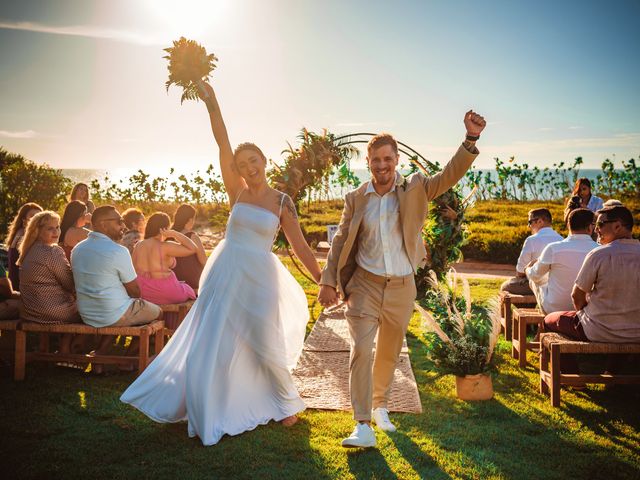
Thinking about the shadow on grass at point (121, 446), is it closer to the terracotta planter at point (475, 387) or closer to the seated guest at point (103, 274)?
the seated guest at point (103, 274)

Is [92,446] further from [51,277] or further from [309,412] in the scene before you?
[51,277]

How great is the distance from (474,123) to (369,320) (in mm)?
1648

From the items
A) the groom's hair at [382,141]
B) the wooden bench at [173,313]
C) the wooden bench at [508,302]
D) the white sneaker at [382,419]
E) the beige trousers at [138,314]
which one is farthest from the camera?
the wooden bench at [508,302]

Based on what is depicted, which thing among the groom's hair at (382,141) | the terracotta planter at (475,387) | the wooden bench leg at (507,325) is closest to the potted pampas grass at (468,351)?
the terracotta planter at (475,387)

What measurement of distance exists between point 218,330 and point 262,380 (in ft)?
1.91

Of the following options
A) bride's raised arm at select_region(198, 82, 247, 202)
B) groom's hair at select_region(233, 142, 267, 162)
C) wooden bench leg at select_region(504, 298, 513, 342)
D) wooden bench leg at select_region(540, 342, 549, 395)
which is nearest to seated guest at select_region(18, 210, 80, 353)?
bride's raised arm at select_region(198, 82, 247, 202)

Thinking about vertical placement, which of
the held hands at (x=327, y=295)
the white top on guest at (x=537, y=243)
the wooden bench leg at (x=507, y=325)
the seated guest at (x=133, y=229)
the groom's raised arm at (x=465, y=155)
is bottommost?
the wooden bench leg at (x=507, y=325)

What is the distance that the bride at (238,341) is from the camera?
4.41 m

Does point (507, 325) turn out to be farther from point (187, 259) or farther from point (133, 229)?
point (133, 229)

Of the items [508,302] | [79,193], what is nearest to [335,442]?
[508,302]

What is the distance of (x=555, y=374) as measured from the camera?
504 centimetres

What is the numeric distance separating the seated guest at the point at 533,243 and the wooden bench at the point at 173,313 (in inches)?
166

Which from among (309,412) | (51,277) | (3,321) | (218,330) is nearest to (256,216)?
(218,330)

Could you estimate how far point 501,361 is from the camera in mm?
6652
